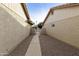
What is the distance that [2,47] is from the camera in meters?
4.89

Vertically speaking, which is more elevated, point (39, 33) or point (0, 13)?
point (0, 13)

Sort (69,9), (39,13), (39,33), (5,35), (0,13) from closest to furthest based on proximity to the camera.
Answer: (0,13)
(5,35)
(39,13)
(69,9)
(39,33)

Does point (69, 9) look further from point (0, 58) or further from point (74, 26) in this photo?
point (0, 58)

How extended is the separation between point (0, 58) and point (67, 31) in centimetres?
620

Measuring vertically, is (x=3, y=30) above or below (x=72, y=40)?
above

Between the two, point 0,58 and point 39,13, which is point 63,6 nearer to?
point 39,13

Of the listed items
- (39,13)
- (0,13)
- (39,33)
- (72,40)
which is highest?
(0,13)

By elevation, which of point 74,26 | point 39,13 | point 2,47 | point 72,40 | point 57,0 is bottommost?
point 72,40

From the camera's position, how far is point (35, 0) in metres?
3.66

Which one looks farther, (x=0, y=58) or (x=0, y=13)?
(x=0, y=13)

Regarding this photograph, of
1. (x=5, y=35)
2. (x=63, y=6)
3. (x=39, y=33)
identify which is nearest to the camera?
(x=5, y=35)

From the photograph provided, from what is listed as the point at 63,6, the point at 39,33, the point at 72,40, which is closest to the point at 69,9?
the point at 63,6

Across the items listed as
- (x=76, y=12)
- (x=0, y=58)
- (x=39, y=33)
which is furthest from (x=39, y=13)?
(x=39, y=33)

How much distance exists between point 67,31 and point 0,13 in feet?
16.3
